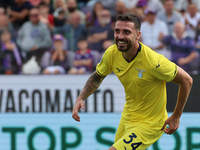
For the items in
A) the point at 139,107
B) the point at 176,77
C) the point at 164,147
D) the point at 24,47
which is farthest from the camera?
the point at 24,47

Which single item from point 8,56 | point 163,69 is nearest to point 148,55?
point 163,69

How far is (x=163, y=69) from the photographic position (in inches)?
137

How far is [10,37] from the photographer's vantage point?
708 cm

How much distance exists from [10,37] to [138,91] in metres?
4.16

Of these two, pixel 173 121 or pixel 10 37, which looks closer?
pixel 173 121

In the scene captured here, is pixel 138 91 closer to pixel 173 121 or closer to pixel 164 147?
pixel 173 121

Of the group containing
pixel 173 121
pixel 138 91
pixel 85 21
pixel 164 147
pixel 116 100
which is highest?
pixel 85 21

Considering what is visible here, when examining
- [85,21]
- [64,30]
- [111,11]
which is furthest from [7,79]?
[111,11]

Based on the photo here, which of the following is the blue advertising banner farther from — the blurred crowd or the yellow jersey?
the yellow jersey

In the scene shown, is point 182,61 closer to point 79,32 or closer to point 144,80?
point 79,32

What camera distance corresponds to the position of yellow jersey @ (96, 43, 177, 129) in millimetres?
3521

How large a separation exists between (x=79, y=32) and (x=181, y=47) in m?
2.11

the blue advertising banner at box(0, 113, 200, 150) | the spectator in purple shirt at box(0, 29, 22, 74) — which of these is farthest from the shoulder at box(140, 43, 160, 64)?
the spectator in purple shirt at box(0, 29, 22, 74)

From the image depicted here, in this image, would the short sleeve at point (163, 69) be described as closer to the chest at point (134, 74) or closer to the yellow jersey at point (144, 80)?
the yellow jersey at point (144, 80)
